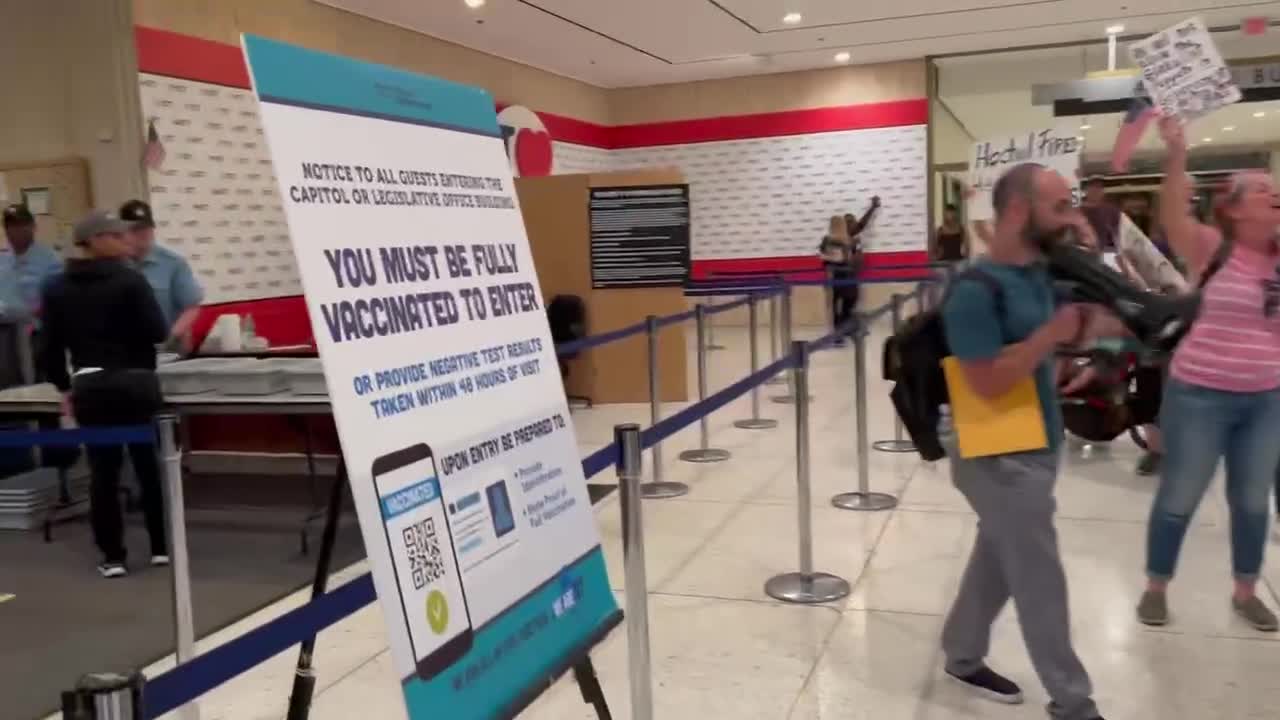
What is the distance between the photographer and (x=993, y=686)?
303 cm

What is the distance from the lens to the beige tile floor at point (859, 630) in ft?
10.1

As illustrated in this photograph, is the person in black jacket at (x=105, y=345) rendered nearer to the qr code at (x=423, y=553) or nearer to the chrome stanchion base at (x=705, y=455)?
the chrome stanchion base at (x=705, y=455)

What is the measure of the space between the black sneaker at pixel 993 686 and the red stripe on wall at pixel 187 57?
21.5 feet

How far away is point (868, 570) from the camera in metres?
4.24

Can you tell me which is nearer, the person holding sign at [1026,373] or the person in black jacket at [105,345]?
the person holding sign at [1026,373]

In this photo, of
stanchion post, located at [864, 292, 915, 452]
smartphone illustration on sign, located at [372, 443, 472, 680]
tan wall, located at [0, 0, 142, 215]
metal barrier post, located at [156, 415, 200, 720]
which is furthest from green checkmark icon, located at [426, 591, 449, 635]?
tan wall, located at [0, 0, 142, 215]

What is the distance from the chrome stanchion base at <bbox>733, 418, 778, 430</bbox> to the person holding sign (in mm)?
4792

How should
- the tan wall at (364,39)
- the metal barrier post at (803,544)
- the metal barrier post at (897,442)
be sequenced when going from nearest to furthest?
1. the metal barrier post at (803,544)
2. the metal barrier post at (897,442)
3. the tan wall at (364,39)

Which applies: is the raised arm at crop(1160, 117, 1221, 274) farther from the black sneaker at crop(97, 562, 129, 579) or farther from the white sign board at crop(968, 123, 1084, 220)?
the black sneaker at crop(97, 562, 129, 579)

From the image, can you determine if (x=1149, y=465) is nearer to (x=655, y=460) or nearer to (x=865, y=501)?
(x=865, y=501)

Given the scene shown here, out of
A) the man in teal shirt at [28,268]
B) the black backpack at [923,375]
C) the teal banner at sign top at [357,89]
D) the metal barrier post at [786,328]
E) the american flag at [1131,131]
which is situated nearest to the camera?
the teal banner at sign top at [357,89]

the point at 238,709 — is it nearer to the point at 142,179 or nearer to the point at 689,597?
the point at 689,597

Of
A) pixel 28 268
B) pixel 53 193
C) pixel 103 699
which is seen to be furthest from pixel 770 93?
pixel 103 699

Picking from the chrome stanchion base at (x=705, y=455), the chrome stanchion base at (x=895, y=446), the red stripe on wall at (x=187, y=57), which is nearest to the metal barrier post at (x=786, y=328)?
the chrome stanchion base at (x=895, y=446)
